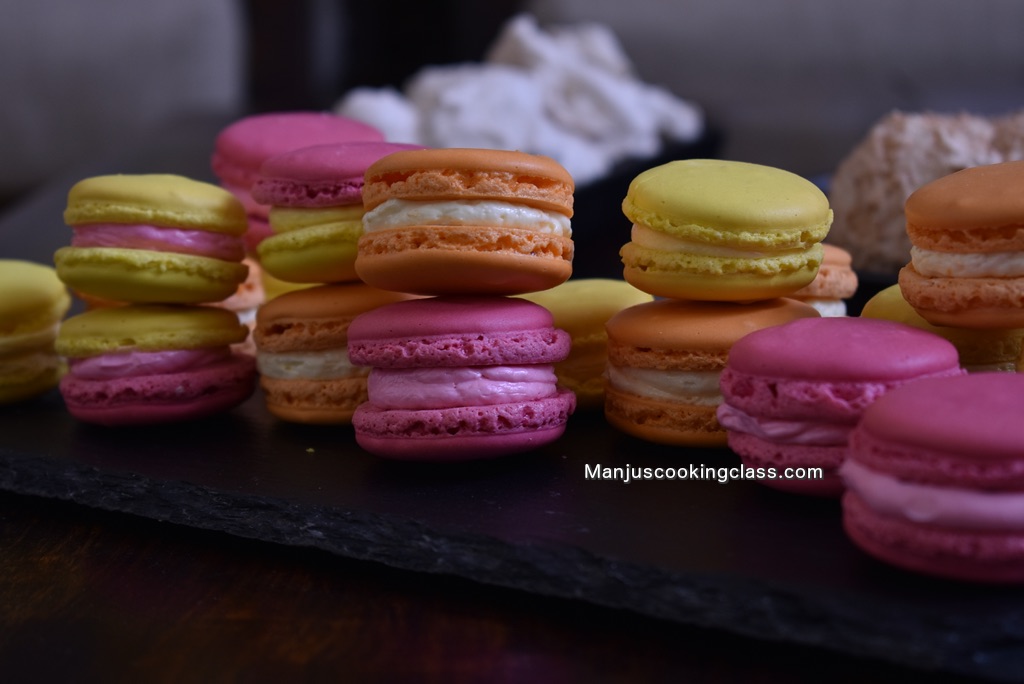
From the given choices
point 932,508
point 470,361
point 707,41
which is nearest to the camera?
point 932,508

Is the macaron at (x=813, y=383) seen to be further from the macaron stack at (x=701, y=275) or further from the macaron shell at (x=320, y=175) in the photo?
the macaron shell at (x=320, y=175)

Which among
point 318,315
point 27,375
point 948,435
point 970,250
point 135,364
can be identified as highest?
point 970,250

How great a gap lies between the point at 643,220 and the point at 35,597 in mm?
943

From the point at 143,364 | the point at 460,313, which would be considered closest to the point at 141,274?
the point at 143,364

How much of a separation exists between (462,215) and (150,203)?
56cm

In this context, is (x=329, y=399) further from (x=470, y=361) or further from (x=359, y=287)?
(x=470, y=361)

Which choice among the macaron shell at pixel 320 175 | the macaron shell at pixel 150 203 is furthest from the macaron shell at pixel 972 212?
the macaron shell at pixel 150 203

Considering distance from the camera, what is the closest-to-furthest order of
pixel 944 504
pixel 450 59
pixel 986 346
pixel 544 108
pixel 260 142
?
pixel 944 504
pixel 986 346
pixel 260 142
pixel 544 108
pixel 450 59

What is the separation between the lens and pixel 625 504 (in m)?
1.34

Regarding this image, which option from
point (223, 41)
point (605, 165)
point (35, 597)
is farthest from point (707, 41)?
point (35, 597)

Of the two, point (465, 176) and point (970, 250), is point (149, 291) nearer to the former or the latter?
point (465, 176)

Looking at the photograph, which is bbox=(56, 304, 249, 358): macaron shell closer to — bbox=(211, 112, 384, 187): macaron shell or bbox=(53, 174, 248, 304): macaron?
bbox=(53, 174, 248, 304): macaron

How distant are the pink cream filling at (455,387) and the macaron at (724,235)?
0.76 ft

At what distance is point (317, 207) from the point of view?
1.62 meters
